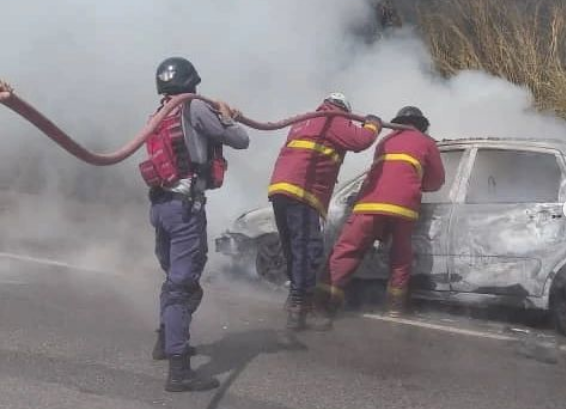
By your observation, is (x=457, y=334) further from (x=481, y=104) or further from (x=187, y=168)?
(x=481, y=104)

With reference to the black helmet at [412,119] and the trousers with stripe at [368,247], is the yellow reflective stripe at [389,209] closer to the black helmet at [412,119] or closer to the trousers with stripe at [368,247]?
the trousers with stripe at [368,247]

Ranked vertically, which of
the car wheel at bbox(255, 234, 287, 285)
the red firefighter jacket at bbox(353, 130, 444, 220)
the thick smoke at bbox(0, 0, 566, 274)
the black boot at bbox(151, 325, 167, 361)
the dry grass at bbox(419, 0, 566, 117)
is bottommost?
the black boot at bbox(151, 325, 167, 361)

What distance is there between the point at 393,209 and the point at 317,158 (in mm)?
615

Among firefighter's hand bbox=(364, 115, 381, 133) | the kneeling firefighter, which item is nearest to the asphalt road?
the kneeling firefighter

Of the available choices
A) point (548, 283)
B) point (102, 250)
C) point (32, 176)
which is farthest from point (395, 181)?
point (32, 176)

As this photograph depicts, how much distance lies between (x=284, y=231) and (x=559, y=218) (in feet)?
5.86

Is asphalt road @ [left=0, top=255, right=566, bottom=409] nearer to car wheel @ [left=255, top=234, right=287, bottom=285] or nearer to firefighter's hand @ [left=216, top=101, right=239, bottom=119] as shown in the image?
car wheel @ [left=255, top=234, right=287, bottom=285]

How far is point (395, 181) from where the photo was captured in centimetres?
623

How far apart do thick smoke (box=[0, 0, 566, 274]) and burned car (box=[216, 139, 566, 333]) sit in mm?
1946

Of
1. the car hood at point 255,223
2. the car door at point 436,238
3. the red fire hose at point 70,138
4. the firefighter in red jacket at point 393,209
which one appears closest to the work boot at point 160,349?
the red fire hose at point 70,138

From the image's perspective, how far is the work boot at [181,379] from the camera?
471 cm

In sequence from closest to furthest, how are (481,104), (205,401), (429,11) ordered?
(205,401)
(481,104)
(429,11)

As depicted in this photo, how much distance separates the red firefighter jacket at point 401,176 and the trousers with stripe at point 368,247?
0.08 m

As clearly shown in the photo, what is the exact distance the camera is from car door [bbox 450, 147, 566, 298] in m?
6.08
